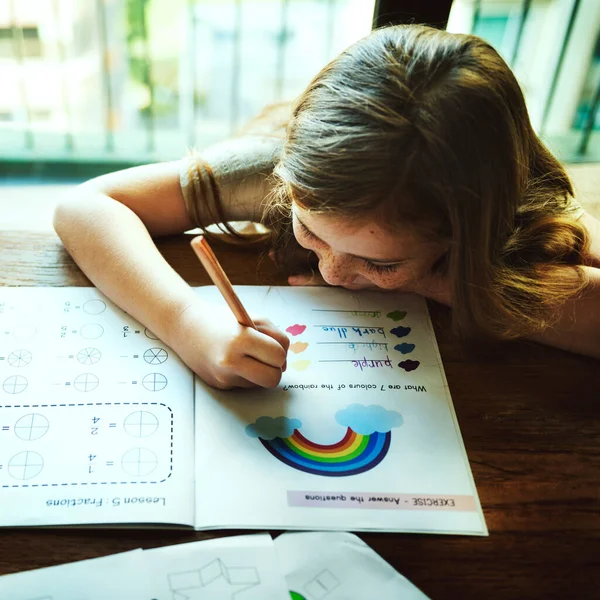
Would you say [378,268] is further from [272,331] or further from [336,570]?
[336,570]

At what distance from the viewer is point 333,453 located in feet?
1.90

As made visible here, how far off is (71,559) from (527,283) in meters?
0.49

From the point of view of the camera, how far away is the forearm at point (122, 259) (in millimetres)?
672

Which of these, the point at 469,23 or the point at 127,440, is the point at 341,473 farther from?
the point at 469,23

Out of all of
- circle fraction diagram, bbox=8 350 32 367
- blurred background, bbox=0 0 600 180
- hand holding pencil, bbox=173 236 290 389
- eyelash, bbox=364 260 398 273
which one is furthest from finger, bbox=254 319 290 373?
blurred background, bbox=0 0 600 180

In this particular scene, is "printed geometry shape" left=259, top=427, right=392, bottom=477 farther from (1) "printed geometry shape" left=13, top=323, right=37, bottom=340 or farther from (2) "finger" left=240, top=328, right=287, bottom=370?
(1) "printed geometry shape" left=13, top=323, right=37, bottom=340

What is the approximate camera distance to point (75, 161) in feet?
4.80

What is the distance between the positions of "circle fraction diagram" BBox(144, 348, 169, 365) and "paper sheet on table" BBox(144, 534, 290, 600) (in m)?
0.19

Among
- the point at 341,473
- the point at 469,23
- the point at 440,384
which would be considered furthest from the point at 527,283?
the point at 469,23

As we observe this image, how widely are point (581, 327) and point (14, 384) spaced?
541 millimetres

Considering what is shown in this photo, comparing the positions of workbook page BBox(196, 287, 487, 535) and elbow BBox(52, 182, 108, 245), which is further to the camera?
elbow BBox(52, 182, 108, 245)

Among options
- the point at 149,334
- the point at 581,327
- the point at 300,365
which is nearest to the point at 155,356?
the point at 149,334

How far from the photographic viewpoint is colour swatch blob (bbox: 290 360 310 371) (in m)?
0.65

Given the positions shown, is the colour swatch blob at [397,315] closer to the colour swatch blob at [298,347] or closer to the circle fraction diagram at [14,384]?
the colour swatch blob at [298,347]
